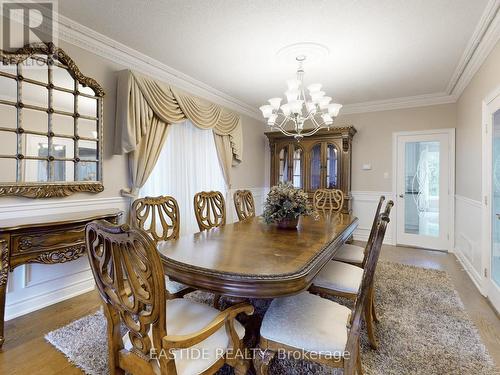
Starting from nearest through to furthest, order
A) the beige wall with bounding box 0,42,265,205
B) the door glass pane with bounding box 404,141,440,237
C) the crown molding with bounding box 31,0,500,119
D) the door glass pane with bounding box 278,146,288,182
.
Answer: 1. the crown molding with bounding box 31,0,500,119
2. the beige wall with bounding box 0,42,265,205
3. the door glass pane with bounding box 404,141,440,237
4. the door glass pane with bounding box 278,146,288,182

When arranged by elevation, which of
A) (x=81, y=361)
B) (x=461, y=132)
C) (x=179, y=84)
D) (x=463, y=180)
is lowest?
(x=81, y=361)

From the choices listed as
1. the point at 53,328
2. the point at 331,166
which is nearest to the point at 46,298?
the point at 53,328

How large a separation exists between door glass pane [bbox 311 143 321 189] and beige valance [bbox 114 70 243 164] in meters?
2.04

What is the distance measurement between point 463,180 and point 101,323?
454 cm

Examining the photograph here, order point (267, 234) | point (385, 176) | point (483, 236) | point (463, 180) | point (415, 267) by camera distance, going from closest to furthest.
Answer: point (267, 234) < point (483, 236) < point (415, 267) < point (463, 180) < point (385, 176)

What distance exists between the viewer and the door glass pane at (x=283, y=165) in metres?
5.24

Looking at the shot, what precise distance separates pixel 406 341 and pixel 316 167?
3.40 m

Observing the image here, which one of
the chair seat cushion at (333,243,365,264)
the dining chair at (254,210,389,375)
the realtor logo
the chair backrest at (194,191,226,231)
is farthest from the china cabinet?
the realtor logo

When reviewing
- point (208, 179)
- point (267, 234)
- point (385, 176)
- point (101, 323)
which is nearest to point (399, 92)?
point (385, 176)

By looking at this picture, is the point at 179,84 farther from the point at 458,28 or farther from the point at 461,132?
the point at 461,132

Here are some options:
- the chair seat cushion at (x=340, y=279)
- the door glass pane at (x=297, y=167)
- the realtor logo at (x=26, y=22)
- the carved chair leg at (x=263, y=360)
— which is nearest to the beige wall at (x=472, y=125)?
the chair seat cushion at (x=340, y=279)

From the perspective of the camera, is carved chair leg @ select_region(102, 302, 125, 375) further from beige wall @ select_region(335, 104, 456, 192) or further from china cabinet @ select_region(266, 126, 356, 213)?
beige wall @ select_region(335, 104, 456, 192)

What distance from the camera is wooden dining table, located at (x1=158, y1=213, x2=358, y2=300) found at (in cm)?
119

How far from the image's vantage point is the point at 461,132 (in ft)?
12.7
